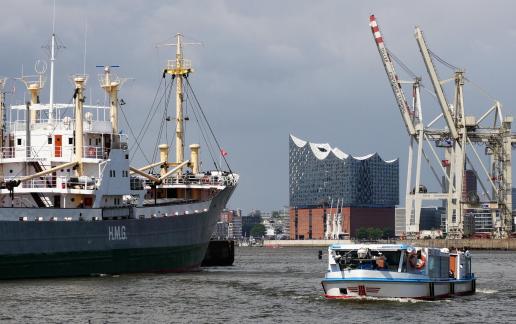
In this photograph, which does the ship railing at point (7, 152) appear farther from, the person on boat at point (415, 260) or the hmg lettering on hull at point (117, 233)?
the person on boat at point (415, 260)

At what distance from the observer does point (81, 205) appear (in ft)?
242

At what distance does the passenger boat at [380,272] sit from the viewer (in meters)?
52.7

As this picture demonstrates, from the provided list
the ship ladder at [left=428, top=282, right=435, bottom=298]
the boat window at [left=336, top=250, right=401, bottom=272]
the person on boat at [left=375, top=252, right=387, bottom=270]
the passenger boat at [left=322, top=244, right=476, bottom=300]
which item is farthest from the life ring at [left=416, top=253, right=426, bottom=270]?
the person on boat at [left=375, top=252, right=387, bottom=270]

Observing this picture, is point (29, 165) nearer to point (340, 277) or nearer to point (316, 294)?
point (316, 294)

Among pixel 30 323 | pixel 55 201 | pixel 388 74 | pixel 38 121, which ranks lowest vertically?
pixel 30 323

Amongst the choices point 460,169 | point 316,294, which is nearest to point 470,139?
point 460,169

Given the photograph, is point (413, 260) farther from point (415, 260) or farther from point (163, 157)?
point (163, 157)

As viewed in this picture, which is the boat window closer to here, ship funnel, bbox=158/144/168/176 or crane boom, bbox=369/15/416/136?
ship funnel, bbox=158/144/168/176

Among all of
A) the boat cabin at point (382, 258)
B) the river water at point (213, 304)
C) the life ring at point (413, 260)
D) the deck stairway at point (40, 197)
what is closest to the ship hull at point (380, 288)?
the river water at point (213, 304)

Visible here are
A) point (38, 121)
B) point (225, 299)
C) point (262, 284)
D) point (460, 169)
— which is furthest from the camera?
point (460, 169)

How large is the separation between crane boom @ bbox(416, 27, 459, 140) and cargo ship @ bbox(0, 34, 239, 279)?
92.2 meters

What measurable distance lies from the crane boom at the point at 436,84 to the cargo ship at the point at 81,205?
92150 mm

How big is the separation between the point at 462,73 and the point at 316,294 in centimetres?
12250

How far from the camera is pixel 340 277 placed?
2095 inches
